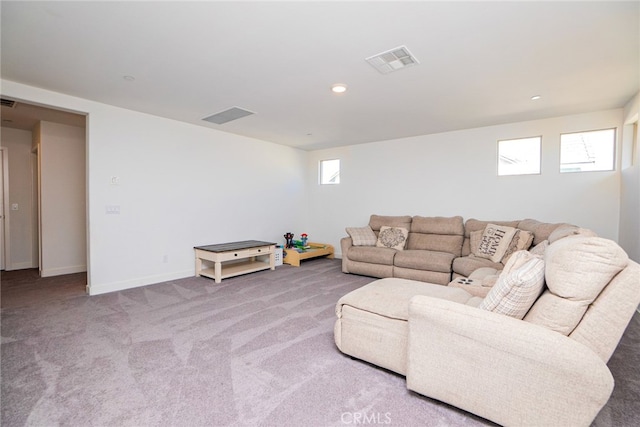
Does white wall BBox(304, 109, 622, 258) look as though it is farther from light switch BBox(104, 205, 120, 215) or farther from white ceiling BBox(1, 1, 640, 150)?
light switch BBox(104, 205, 120, 215)

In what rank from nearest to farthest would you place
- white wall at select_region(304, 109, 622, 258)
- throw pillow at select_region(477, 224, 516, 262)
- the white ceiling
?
the white ceiling → throw pillow at select_region(477, 224, 516, 262) → white wall at select_region(304, 109, 622, 258)

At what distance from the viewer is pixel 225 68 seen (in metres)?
2.63

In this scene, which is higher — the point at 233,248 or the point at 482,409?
the point at 233,248

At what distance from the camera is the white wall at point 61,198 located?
4.52 metres

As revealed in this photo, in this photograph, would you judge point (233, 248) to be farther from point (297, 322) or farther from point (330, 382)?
point (330, 382)

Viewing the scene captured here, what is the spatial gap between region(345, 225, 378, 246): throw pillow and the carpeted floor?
1.74 meters

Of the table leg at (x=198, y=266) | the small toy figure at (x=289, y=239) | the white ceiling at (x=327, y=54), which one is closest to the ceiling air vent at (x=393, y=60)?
the white ceiling at (x=327, y=54)

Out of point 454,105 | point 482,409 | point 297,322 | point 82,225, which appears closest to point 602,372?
point 482,409

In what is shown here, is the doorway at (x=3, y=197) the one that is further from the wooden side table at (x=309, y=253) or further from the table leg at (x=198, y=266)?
the wooden side table at (x=309, y=253)

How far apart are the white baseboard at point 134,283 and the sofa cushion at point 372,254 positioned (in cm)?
263

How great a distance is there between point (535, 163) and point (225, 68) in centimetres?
439

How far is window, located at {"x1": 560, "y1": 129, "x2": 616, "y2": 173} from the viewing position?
374 cm

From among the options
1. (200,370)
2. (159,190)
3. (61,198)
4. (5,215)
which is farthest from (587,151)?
(5,215)

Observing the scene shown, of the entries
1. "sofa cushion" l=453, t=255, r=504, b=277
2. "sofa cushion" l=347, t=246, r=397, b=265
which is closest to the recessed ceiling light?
"sofa cushion" l=347, t=246, r=397, b=265
